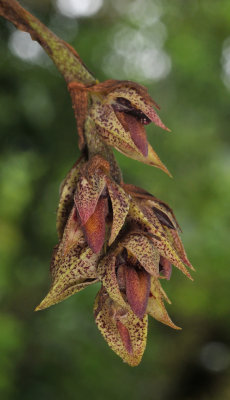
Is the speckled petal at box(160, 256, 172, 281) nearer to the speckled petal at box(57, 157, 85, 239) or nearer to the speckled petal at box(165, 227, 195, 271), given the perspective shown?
the speckled petal at box(165, 227, 195, 271)

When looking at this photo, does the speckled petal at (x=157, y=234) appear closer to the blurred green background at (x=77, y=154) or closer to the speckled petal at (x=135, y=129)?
the speckled petal at (x=135, y=129)

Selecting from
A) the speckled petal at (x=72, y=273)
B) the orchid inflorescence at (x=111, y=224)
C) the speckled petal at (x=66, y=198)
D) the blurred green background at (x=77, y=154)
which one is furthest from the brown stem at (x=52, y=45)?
the blurred green background at (x=77, y=154)

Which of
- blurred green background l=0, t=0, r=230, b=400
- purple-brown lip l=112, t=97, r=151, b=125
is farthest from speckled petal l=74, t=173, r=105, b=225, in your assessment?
blurred green background l=0, t=0, r=230, b=400

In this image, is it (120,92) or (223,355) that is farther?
(223,355)

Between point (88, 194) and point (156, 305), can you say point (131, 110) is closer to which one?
point (88, 194)

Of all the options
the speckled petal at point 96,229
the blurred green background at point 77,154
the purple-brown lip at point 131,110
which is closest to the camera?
the speckled petal at point 96,229

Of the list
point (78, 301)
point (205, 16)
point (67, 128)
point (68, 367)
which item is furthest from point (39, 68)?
point (68, 367)

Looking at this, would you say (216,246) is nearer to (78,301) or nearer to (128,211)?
(78,301)

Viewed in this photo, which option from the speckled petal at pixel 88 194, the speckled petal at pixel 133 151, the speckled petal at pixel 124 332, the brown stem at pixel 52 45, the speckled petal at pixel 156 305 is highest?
the brown stem at pixel 52 45

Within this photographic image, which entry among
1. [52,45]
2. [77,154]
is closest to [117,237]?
[52,45]
